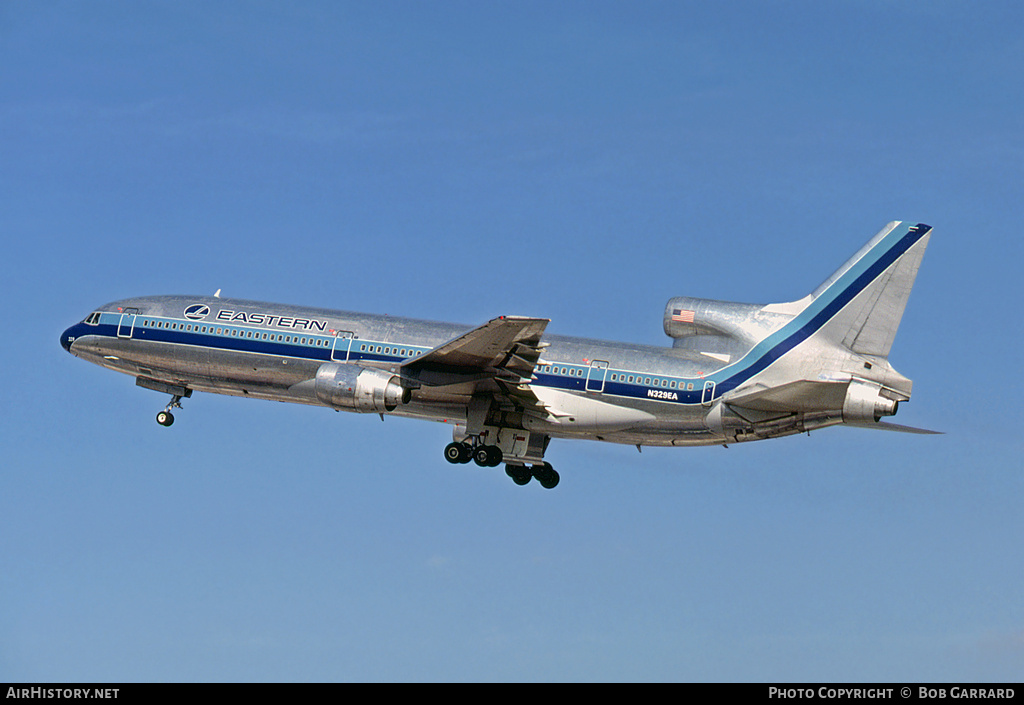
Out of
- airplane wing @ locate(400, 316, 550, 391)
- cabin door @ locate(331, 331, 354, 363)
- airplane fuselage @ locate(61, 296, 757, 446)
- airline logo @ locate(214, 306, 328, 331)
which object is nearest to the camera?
airplane wing @ locate(400, 316, 550, 391)

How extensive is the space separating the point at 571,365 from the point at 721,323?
20.1 feet

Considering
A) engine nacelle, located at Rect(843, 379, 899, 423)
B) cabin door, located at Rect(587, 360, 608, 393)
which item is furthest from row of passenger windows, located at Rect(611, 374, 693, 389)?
engine nacelle, located at Rect(843, 379, 899, 423)

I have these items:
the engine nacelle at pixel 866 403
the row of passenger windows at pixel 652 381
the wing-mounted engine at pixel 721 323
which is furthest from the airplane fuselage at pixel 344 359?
the engine nacelle at pixel 866 403

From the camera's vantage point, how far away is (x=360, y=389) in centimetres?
4772

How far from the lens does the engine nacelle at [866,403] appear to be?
44875mm

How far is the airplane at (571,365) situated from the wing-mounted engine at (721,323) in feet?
0.18

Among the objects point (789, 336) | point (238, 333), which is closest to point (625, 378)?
point (789, 336)

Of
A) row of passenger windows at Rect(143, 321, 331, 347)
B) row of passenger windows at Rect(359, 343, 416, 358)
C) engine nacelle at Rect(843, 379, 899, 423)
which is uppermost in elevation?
row of passenger windows at Rect(143, 321, 331, 347)

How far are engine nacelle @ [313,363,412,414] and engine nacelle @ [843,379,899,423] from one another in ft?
54.6

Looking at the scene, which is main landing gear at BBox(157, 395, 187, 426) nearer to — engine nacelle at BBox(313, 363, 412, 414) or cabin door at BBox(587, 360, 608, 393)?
engine nacelle at BBox(313, 363, 412, 414)

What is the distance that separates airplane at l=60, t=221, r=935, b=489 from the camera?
4688cm

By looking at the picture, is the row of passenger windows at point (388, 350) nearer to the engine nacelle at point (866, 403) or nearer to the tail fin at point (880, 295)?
the tail fin at point (880, 295)
